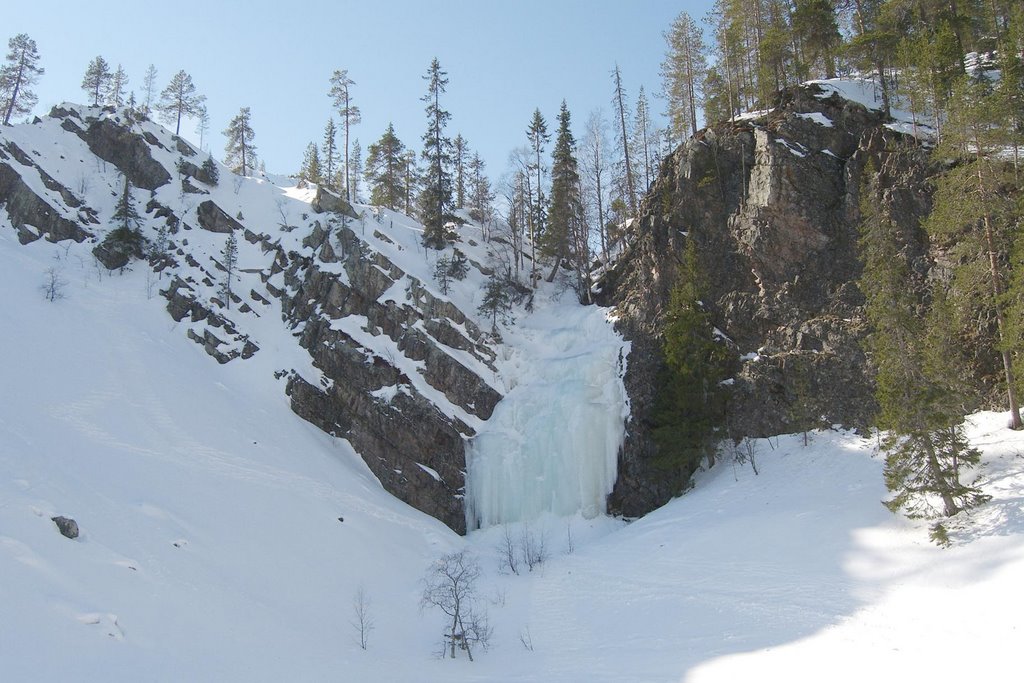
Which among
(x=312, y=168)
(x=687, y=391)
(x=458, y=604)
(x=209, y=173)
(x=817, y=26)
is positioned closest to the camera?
(x=458, y=604)

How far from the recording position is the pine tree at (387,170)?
43.2 m

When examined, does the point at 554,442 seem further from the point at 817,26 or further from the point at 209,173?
the point at 209,173

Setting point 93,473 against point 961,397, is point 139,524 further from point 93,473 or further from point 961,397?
point 961,397

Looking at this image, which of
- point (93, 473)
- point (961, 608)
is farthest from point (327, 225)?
point (961, 608)

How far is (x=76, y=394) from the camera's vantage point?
19766mm

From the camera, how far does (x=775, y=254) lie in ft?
81.4

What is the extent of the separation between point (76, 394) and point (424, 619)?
13.6 metres

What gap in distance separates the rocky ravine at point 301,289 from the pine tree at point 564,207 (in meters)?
7.85

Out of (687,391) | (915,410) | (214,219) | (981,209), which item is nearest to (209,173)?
(214,219)

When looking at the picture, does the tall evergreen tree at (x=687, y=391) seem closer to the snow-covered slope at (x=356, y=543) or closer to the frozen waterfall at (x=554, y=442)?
the snow-covered slope at (x=356, y=543)

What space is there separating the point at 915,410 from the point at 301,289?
25.1m

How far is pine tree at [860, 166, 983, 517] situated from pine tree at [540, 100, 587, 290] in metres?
17.2

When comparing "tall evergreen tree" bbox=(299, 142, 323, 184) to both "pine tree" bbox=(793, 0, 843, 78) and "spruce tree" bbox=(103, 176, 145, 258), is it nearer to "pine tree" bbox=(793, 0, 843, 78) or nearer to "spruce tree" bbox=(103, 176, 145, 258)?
"spruce tree" bbox=(103, 176, 145, 258)

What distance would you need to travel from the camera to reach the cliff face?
22.6 meters
